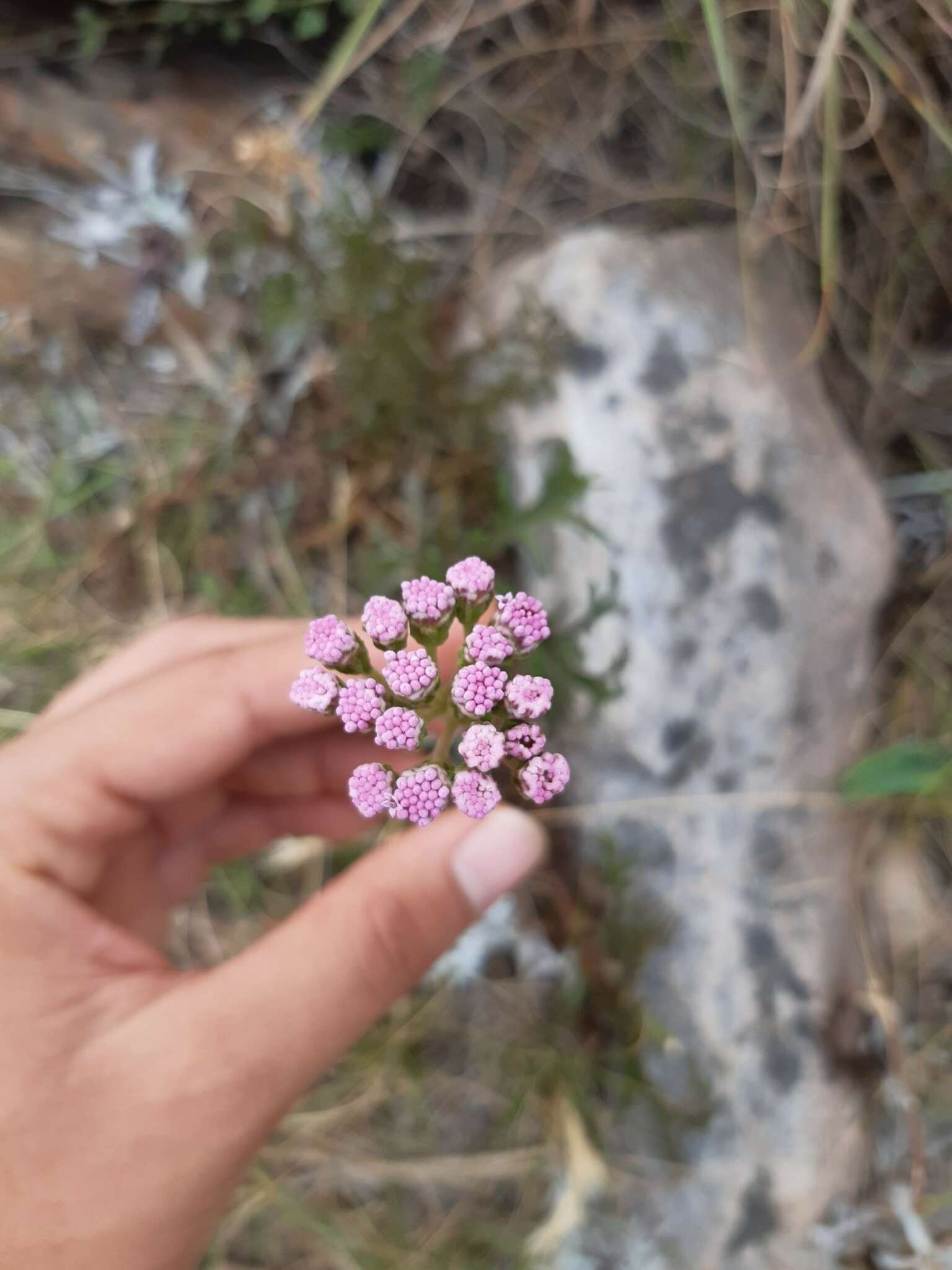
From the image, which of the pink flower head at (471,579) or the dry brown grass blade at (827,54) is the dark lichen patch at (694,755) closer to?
the pink flower head at (471,579)

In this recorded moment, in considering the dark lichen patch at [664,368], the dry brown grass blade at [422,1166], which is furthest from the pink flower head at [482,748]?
the dry brown grass blade at [422,1166]

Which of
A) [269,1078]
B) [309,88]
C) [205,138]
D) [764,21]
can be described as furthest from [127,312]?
[269,1078]

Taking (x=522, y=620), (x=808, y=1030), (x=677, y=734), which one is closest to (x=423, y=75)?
(x=677, y=734)

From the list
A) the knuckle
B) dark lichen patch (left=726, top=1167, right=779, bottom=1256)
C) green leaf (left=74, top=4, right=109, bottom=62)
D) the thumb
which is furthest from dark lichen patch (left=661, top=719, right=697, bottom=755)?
green leaf (left=74, top=4, right=109, bottom=62)

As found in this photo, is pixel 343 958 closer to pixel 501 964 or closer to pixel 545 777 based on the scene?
pixel 545 777

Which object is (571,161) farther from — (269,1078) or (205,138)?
(269,1078)

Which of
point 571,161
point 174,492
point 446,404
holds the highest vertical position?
point 571,161
